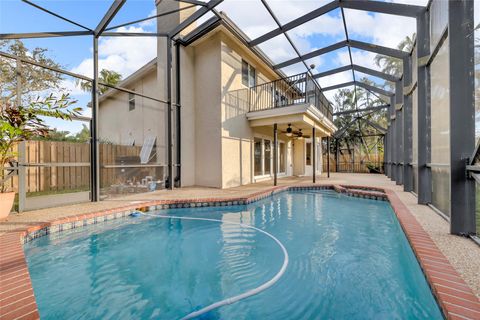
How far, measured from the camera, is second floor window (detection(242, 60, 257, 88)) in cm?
983

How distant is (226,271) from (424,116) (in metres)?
5.21

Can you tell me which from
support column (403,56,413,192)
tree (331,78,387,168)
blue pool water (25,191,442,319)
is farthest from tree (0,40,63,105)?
tree (331,78,387,168)

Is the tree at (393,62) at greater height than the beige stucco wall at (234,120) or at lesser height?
greater

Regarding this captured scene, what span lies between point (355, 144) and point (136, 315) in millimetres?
21129

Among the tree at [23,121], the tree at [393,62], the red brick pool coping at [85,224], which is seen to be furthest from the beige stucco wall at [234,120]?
the tree at [393,62]

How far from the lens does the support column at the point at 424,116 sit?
496 cm

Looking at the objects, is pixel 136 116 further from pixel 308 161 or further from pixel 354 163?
pixel 354 163

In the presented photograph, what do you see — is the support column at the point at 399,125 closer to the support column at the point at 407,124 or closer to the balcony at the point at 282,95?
the support column at the point at 407,124

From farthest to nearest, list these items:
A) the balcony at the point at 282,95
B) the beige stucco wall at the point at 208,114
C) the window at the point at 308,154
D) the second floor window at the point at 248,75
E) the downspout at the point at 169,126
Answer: the window at the point at 308,154 < the second floor window at the point at 248,75 < the balcony at the point at 282,95 < the beige stucco wall at the point at 208,114 < the downspout at the point at 169,126

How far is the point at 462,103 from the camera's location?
2.91 m

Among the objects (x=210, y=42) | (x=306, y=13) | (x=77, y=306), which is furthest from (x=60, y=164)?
(x=306, y=13)

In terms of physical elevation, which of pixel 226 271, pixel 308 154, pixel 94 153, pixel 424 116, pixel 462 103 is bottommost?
pixel 226 271

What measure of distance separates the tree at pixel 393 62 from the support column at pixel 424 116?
17.1 m

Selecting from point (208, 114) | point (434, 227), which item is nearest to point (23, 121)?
point (208, 114)
